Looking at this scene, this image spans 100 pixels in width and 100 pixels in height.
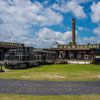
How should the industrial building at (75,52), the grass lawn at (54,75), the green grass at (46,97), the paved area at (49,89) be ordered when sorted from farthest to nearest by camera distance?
the industrial building at (75,52)
the grass lawn at (54,75)
the paved area at (49,89)
the green grass at (46,97)

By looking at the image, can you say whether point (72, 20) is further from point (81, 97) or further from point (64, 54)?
point (81, 97)

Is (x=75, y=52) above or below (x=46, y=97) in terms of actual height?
above

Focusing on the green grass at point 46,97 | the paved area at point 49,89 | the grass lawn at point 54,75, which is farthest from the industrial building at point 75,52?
the green grass at point 46,97

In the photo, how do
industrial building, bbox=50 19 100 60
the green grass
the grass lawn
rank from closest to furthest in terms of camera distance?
the green grass → the grass lawn → industrial building, bbox=50 19 100 60

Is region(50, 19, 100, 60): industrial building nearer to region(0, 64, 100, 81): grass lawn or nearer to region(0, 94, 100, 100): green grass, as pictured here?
region(0, 64, 100, 81): grass lawn

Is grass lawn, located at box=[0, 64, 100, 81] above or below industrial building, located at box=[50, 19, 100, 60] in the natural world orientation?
below

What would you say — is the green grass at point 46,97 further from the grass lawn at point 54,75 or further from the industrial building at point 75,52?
the industrial building at point 75,52

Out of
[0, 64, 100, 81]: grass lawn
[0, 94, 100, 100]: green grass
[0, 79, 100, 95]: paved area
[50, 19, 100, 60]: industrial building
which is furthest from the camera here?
[50, 19, 100, 60]: industrial building

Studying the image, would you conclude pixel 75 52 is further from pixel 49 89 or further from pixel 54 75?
pixel 49 89

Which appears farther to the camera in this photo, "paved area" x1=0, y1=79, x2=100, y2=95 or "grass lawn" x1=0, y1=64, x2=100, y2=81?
"grass lawn" x1=0, y1=64, x2=100, y2=81

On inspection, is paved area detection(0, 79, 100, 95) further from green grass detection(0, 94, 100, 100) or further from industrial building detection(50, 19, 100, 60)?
industrial building detection(50, 19, 100, 60)

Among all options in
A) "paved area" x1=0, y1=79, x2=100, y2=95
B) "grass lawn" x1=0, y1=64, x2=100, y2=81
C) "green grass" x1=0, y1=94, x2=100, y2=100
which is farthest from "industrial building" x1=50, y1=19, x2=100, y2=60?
"green grass" x1=0, y1=94, x2=100, y2=100

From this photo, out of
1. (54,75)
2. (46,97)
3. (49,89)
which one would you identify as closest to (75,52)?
(54,75)

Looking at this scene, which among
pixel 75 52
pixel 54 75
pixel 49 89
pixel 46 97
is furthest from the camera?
pixel 75 52
